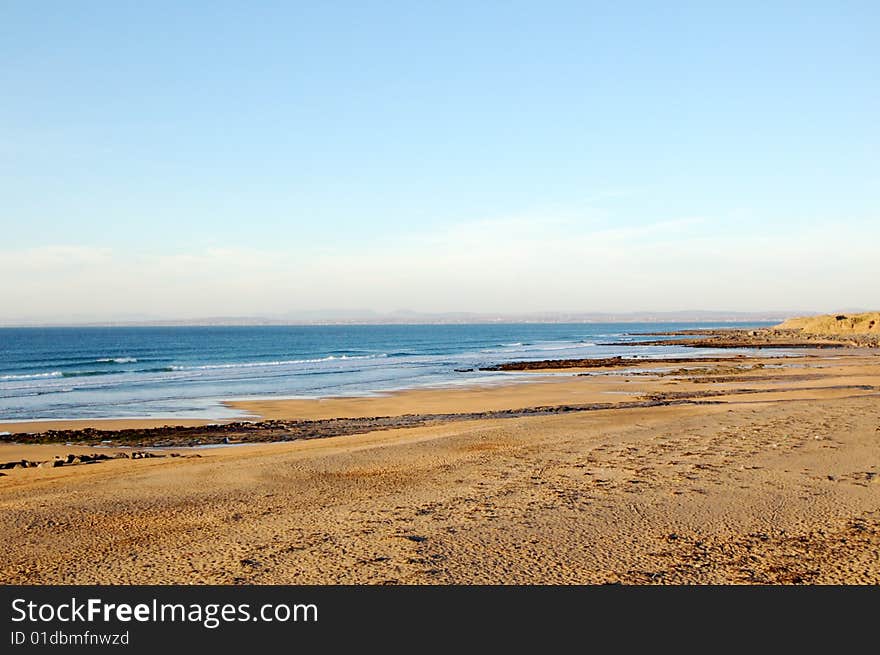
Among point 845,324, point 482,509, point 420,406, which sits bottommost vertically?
point 420,406

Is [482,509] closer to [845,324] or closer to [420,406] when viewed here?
[420,406]

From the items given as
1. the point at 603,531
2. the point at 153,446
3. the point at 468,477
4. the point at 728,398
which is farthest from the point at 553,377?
the point at 603,531

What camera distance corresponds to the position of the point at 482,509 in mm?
10812

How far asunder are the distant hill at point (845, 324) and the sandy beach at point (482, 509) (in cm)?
9956

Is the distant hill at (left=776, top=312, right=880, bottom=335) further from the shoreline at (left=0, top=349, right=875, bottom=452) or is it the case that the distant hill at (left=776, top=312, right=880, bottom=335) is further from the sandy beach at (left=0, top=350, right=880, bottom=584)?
the sandy beach at (left=0, top=350, right=880, bottom=584)

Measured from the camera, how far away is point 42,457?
19391 mm

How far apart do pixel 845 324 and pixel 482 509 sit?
117602 mm

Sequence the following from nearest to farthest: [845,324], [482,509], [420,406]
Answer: [482,509] < [420,406] < [845,324]

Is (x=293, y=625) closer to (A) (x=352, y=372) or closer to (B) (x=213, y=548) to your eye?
(B) (x=213, y=548)

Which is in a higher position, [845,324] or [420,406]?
[845,324]

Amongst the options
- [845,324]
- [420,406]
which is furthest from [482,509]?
[845,324]

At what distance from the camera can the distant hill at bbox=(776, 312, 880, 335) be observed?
107 meters

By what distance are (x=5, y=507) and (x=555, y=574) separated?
8428 millimetres

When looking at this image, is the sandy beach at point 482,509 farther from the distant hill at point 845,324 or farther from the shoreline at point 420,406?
the distant hill at point 845,324
